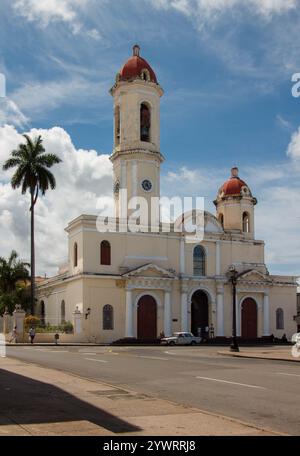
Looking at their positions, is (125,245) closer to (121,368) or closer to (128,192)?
(128,192)

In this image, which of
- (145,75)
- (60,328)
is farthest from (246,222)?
(60,328)

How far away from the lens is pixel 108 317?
177 feet

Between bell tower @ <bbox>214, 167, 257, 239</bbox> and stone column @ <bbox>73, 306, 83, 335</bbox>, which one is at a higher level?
bell tower @ <bbox>214, 167, 257, 239</bbox>

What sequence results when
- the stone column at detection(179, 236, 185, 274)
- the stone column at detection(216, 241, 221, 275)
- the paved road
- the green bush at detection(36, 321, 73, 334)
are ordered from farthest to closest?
the stone column at detection(216, 241, 221, 275) → the stone column at detection(179, 236, 185, 274) → the green bush at detection(36, 321, 73, 334) → the paved road

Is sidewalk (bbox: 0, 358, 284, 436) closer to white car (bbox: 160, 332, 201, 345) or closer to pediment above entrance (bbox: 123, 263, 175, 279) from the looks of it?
white car (bbox: 160, 332, 201, 345)

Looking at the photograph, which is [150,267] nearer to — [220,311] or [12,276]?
[220,311]

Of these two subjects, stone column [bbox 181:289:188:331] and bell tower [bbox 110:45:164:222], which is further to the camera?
bell tower [bbox 110:45:164:222]

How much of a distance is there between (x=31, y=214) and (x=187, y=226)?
14.3 metres

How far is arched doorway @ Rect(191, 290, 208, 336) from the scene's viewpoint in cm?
5947

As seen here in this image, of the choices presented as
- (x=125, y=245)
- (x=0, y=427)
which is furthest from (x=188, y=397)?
(x=125, y=245)

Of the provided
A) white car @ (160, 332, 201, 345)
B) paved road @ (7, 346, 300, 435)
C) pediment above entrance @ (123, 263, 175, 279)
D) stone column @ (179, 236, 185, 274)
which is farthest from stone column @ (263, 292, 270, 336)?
paved road @ (7, 346, 300, 435)

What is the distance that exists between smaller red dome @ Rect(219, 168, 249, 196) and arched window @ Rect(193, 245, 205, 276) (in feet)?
25.4

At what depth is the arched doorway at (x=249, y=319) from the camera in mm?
60344
